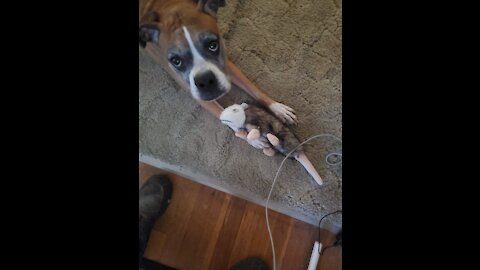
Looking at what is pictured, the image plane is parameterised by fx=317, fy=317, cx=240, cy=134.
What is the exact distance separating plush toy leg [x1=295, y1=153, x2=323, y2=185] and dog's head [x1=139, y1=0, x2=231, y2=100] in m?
0.35

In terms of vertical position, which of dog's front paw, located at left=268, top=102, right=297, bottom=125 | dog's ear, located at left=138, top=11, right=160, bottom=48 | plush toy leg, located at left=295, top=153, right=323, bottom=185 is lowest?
plush toy leg, located at left=295, top=153, right=323, bottom=185

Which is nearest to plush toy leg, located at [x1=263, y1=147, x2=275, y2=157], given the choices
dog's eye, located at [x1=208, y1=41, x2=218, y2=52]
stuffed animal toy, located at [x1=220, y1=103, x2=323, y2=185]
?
stuffed animal toy, located at [x1=220, y1=103, x2=323, y2=185]

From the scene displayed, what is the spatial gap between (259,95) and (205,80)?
0.73 ft

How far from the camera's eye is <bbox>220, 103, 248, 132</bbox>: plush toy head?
108 cm

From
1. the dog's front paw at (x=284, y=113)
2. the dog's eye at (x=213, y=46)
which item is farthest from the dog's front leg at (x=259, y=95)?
the dog's eye at (x=213, y=46)

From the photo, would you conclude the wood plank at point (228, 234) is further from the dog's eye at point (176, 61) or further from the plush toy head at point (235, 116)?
the dog's eye at point (176, 61)

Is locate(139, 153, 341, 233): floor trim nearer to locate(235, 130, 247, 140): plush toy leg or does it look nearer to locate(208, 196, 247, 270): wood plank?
locate(208, 196, 247, 270): wood plank

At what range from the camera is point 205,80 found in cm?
103

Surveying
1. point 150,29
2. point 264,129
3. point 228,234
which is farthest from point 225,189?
point 150,29

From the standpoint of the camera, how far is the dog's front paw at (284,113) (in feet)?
3.71

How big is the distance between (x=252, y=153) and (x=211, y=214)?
259mm

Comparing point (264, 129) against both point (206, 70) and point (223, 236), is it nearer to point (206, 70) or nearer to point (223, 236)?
point (206, 70)

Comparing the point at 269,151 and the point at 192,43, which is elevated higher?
the point at 192,43
